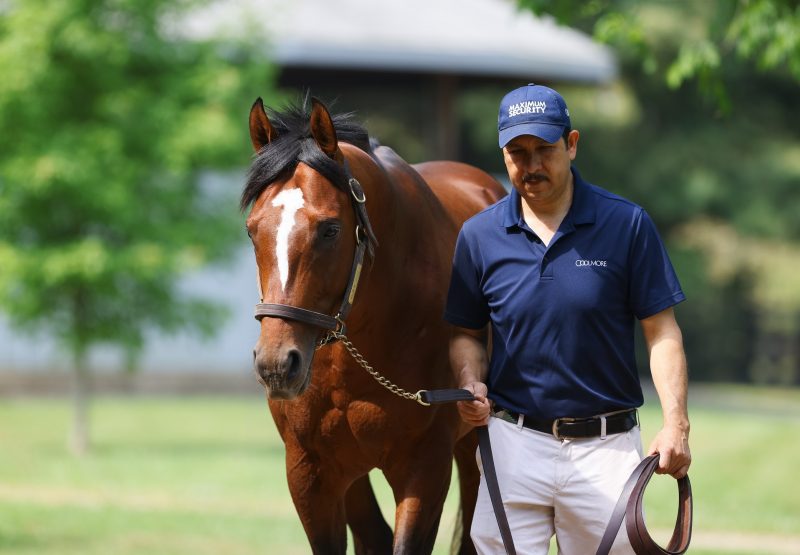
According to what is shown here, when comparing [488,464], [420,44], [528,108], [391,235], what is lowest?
[488,464]

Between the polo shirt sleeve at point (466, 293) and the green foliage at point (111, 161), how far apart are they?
1245 centimetres

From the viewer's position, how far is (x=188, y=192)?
17891 mm

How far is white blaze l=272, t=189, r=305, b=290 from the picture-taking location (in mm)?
4320

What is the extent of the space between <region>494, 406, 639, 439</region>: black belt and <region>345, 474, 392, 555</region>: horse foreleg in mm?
1352

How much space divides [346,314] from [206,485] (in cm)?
965

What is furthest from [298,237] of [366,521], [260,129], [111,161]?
[111,161]

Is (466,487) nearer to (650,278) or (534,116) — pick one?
(650,278)

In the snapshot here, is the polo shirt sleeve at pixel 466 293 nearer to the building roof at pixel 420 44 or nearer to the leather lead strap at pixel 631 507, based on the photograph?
the leather lead strap at pixel 631 507

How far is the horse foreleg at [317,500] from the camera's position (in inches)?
201

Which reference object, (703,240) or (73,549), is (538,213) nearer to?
(73,549)

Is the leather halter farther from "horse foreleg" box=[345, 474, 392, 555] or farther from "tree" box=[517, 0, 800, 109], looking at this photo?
"tree" box=[517, 0, 800, 109]

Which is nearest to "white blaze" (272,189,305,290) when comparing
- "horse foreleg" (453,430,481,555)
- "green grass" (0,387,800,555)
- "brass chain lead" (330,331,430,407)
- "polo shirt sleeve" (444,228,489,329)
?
"brass chain lead" (330,331,430,407)

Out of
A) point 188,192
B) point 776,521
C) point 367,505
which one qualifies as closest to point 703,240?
point 188,192

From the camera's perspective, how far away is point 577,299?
4457mm
